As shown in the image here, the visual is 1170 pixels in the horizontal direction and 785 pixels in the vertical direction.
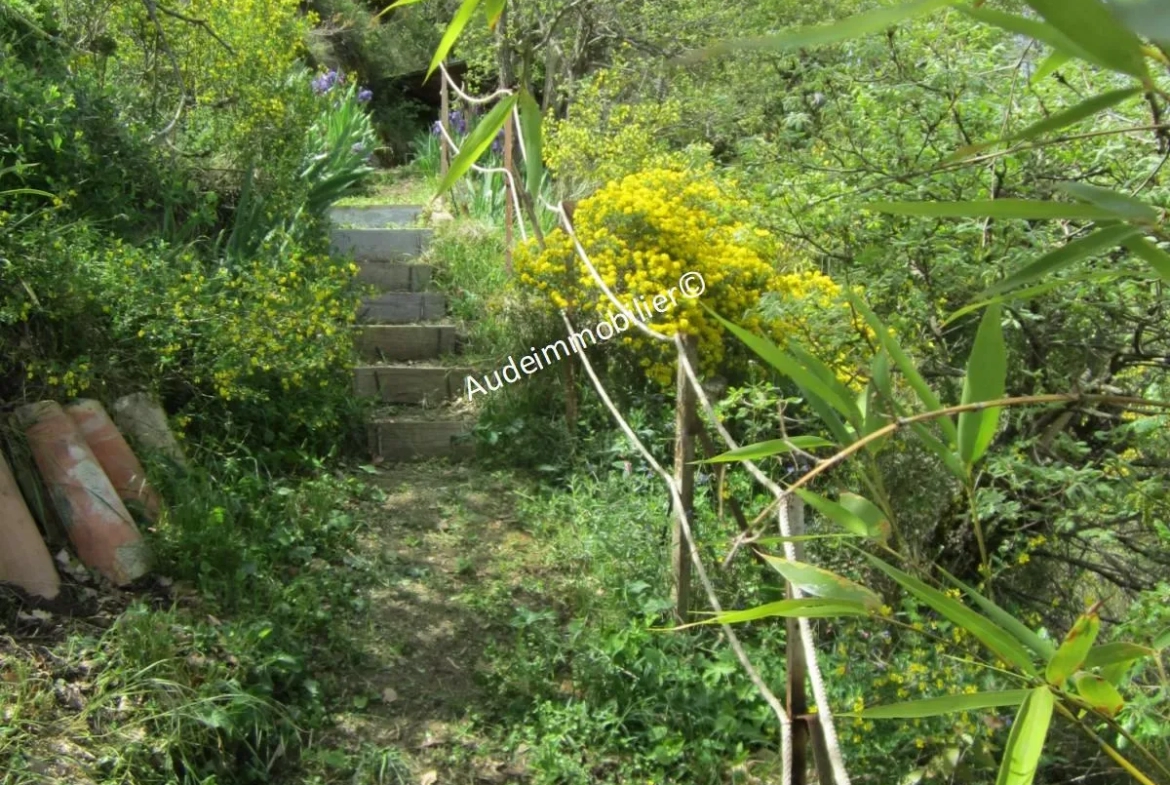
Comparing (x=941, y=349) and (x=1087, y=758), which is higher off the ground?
(x=941, y=349)

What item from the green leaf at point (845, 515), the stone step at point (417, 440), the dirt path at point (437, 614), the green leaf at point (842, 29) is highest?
the green leaf at point (842, 29)

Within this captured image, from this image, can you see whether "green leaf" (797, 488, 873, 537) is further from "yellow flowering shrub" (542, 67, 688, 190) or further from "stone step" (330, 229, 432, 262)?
"stone step" (330, 229, 432, 262)

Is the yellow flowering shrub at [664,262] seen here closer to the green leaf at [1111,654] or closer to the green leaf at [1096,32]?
the green leaf at [1111,654]

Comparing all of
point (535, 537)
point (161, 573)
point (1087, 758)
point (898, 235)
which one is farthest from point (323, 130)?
point (1087, 758)

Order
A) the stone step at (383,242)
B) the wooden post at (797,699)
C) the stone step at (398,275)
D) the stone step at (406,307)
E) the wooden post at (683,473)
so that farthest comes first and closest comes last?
the stone step at (383,242) → the stone step at (398,275) → the stone step at (406,307) → the wooden post at (683,473) → the wooden post at (797,699)

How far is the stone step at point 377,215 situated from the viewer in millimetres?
7359

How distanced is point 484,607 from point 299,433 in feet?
4.11

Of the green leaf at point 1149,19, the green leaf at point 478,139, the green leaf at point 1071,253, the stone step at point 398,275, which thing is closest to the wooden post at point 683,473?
the green leaf at point 478,139

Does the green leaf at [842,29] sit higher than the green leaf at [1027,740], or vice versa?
the green leaf at [842,29]

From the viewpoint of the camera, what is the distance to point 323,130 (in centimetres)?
702

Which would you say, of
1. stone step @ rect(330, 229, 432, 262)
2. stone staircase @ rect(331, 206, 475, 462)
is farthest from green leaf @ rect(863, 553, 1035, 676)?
stone step @ rect(330, 229, 432, 262)

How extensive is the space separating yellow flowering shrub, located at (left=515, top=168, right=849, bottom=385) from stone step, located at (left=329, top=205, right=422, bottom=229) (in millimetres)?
2802

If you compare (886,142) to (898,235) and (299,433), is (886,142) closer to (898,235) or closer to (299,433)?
(898,235)

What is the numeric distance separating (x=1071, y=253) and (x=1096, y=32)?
175 millimetres
